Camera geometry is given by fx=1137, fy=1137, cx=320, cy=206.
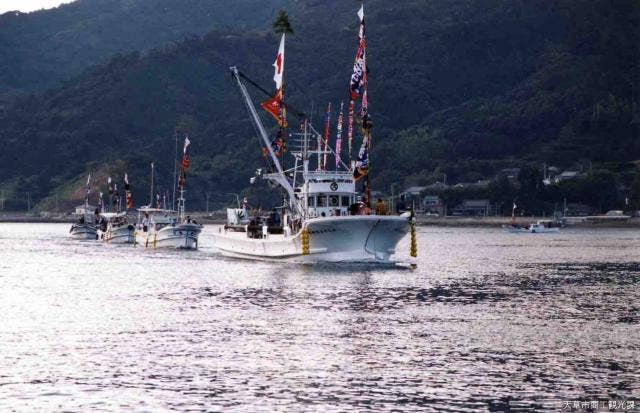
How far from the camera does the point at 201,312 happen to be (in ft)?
199

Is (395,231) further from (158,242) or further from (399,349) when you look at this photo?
(158,242)

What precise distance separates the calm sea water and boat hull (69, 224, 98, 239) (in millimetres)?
94545

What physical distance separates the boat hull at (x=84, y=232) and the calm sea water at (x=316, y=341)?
94545mm

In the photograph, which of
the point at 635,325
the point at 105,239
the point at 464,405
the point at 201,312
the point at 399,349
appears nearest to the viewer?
the point at 464,405

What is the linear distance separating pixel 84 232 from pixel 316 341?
467ft

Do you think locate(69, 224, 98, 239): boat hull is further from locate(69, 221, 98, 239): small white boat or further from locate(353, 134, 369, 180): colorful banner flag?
locate(353, 134, 369, 180): colorful banner flag

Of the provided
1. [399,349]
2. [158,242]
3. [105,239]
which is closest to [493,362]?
[399,349]

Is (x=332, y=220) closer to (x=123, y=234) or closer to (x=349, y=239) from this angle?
(x=349, y=239)

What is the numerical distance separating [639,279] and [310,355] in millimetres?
49763

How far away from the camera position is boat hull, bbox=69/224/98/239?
18238 centimetres

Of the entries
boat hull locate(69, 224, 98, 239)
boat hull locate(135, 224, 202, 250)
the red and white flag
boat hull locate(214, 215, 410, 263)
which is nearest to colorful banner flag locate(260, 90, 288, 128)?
the red and white flag

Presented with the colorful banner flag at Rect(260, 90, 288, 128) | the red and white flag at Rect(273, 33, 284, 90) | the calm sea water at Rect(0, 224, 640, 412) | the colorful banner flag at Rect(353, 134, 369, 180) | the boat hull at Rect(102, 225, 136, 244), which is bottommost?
the calm sea water at Rect(0, 224, 640, 412)

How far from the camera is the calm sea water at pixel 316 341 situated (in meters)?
37.8

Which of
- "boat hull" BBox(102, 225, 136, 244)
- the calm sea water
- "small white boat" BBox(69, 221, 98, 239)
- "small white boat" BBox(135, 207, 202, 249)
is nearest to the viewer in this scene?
the calm sea water
